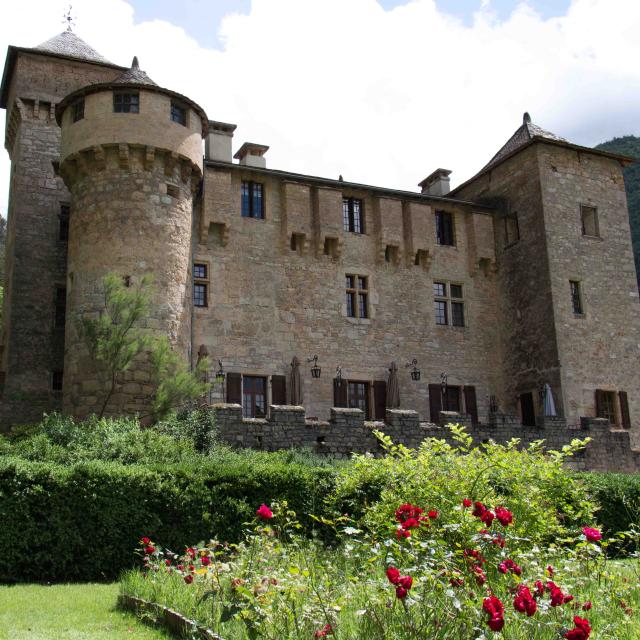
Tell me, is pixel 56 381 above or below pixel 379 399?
above

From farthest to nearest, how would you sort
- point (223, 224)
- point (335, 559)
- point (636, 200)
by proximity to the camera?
point (636, 200) → point (223, 224) → point (335, 559)

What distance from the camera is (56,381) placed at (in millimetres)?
25250

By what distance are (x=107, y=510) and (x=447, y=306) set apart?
18.5 meters

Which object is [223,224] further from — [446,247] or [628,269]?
[628,269]

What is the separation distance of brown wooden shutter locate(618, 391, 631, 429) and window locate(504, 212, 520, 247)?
258 inches

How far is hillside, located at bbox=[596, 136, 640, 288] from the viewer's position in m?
46.9

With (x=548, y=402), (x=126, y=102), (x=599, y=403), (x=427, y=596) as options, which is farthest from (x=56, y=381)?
(x=427, y=596)

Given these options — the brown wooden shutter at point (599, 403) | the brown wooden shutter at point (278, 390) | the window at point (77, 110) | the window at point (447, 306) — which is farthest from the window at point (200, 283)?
the brown wooden shutter at point (599, 403)

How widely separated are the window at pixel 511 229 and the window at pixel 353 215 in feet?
18.4

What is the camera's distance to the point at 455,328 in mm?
28891

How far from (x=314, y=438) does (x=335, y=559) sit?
9.52 metres

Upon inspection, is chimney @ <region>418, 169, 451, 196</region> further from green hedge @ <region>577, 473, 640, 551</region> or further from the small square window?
green hedge @ <region>577, 473, 640, 551</region>

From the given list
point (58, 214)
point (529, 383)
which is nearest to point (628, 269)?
point (529, 383)

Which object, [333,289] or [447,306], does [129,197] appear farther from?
[447,306]
